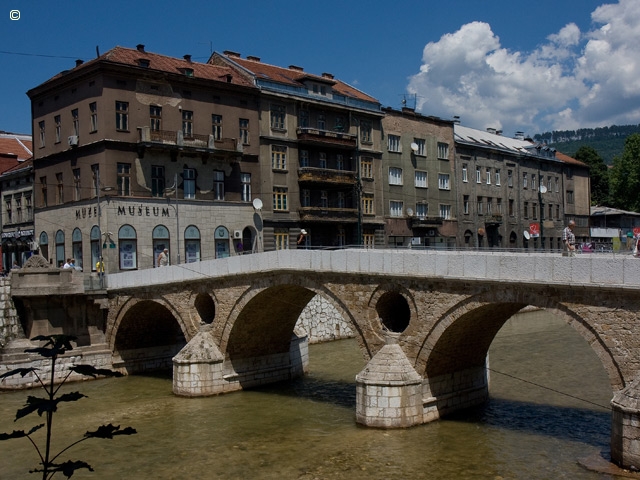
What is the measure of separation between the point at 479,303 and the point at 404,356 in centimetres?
276

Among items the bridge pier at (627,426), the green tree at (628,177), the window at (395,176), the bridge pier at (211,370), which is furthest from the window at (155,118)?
the green tree at (628,177)

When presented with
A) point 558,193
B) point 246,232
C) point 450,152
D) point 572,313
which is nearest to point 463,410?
point 572,313

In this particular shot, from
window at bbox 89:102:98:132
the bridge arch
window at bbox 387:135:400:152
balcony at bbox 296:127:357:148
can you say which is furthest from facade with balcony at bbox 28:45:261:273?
the bridge arch

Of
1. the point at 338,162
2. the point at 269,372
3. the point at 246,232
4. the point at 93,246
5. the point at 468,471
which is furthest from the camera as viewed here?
the point at 338,162

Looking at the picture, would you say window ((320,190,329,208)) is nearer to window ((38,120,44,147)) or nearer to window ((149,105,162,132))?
window ((149,105,162,132))

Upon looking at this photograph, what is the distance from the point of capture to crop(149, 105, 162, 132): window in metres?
33.2

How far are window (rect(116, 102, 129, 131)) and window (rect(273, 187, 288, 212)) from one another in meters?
8.82

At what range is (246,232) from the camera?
121 feet

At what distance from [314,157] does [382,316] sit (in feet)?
69.7

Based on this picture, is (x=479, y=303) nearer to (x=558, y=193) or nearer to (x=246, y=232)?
(x=246, y=232)

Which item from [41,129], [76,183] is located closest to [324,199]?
[76,183]

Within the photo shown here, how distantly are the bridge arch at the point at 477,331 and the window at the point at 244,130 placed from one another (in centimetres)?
2005

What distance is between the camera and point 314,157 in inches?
1565

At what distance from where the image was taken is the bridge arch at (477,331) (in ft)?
48.8
